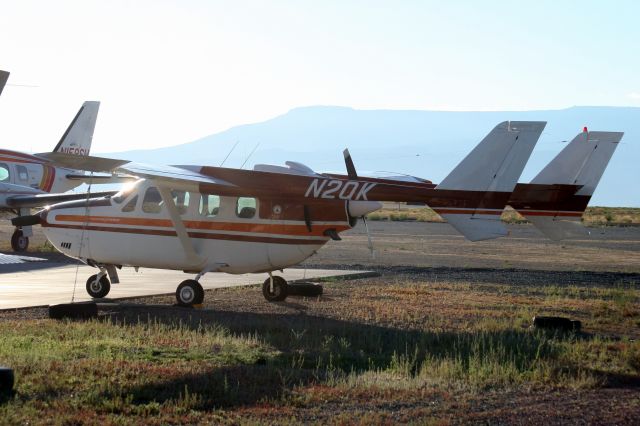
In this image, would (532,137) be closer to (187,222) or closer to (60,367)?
(187,222)

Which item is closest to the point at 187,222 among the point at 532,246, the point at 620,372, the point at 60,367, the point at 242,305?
the point at 242,305

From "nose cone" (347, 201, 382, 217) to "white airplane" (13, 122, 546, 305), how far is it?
0.06 ft

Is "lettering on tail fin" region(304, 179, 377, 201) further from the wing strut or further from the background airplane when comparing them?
the background airplane

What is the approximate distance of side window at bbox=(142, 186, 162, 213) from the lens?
1805cm

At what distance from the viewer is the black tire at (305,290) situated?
1964 cm

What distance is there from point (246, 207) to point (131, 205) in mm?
2232

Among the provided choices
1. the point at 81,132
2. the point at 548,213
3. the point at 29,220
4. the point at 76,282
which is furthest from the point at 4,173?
the point at 548,213

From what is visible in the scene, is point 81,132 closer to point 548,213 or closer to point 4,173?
point 4,173

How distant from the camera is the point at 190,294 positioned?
57.7ft

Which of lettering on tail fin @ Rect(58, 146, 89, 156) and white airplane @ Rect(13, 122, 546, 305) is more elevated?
lettering on tail fin @ Rect(58, 146, 89, 156)

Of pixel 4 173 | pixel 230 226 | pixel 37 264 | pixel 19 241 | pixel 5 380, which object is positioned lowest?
pixel 5 380

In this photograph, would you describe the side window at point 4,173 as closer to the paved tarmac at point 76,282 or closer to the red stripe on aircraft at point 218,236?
the paved tarmac at point 76,282

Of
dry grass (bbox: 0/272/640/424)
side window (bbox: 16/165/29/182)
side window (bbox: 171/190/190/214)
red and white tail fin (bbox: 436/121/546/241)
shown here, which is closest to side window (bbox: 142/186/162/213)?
side window (bbox: 171/190/190/214)

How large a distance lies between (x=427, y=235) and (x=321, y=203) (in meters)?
35.3
